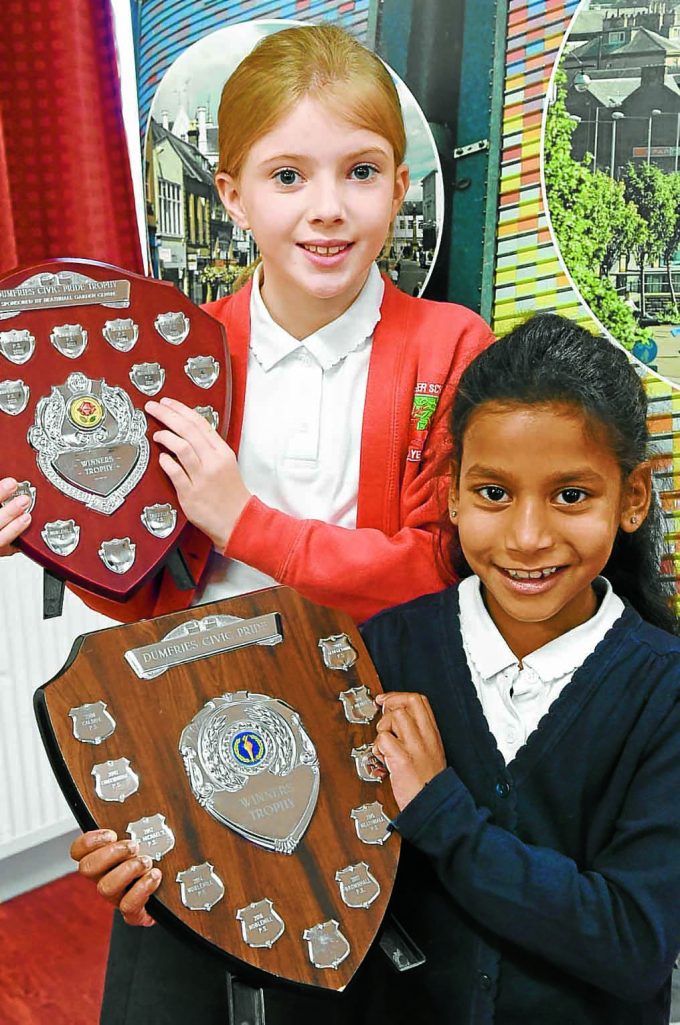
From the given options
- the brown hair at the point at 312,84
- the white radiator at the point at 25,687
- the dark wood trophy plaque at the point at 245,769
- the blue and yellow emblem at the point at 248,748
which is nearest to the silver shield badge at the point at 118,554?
the dark wood trophy plaque at the point at 245,769

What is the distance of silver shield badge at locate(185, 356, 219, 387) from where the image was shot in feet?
4.02

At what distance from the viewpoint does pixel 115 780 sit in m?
0.94

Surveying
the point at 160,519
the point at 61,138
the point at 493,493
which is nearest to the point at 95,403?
the point at 160,519

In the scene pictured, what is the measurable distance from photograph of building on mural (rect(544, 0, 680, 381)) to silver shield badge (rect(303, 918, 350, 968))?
90 centimetres

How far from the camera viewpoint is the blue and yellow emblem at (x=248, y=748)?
39.7 inches

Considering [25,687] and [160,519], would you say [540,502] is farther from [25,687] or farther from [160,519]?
Result: [25,687]

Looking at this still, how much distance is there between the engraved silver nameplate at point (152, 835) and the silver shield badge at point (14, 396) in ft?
1.60

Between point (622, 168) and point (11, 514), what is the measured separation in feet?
3.09

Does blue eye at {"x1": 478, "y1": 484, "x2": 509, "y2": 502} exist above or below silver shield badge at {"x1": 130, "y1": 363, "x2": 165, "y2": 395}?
below

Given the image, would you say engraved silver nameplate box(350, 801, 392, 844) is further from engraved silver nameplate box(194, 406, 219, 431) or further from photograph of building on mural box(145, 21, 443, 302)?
photograph of building on mural box(145, 21, 443, 302)

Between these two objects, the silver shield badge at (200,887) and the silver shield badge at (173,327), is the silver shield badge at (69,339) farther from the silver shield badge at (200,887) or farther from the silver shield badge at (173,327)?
the silver shield badge at (200,887)

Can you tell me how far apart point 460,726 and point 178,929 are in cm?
35

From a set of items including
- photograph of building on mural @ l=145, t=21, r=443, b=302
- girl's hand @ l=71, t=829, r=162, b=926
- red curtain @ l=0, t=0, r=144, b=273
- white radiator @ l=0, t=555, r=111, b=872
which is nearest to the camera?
girl's hand @ l=71, t=829, r=162, b=926

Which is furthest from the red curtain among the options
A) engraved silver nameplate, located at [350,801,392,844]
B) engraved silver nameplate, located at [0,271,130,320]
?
engraved silver nameplate, located at [350,801,392,844]
